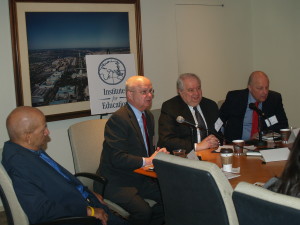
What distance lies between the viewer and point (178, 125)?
3.64m

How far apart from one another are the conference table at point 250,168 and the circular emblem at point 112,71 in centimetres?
178

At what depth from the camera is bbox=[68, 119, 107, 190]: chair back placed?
331 centimetres

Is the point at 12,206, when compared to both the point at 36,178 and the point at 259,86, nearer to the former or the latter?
the point at 36,178

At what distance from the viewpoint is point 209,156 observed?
3.02m

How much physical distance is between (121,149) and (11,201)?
1035mm

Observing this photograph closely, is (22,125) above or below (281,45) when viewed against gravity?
below

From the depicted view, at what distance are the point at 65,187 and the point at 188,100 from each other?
161cm

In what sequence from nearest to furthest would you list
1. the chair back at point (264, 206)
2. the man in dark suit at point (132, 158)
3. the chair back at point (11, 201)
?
the chair back at point (264, 206), the chair back at point (11, 201), the man in dark suit at point (132, 158)

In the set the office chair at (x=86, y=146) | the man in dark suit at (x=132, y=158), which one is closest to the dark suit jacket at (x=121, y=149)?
the man in dark suit at (x=132, y=158)

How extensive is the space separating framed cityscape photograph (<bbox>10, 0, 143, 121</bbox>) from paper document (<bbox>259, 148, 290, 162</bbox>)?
90.1 inches

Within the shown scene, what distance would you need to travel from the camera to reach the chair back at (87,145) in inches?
130

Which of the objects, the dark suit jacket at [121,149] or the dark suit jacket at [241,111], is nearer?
the dark suit jacket at [121,149]

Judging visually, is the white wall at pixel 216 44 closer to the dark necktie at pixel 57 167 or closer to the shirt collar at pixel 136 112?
the shirt collar at pixel 136 112

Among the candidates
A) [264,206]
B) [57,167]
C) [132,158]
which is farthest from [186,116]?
[264,206]
